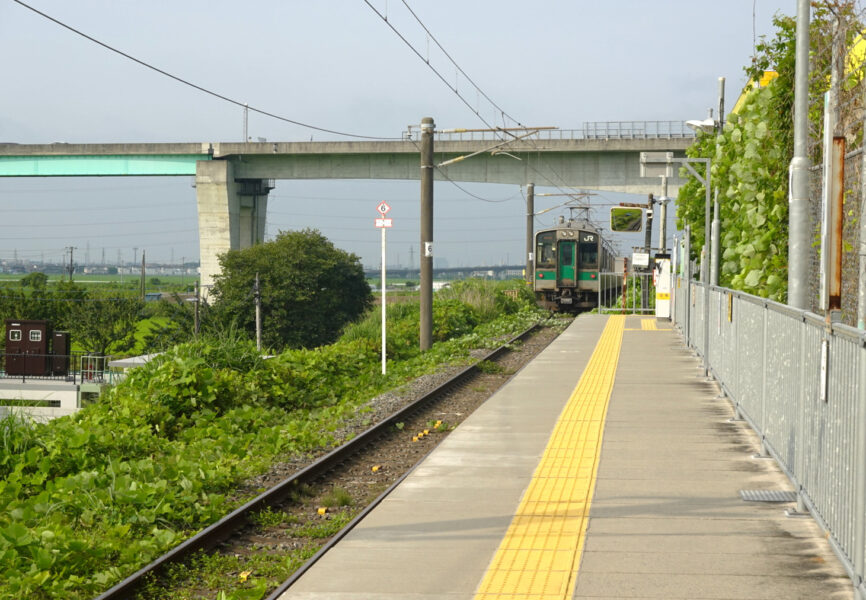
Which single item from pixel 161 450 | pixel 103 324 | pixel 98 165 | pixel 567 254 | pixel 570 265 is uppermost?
pixel 98 165

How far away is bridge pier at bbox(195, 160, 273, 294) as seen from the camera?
5509 centimetres

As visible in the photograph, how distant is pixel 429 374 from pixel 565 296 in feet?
83.8

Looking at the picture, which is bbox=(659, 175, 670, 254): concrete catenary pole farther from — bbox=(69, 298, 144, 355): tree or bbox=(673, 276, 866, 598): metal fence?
bbox=(69, 298, 144, 355): tree

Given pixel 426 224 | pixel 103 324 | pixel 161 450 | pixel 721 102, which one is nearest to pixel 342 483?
pixel 161 450

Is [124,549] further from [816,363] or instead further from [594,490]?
[816,363]

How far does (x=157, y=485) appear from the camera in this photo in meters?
8.45

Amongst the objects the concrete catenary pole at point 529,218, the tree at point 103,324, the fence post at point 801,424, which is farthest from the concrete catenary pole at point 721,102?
the tree at point 103,324

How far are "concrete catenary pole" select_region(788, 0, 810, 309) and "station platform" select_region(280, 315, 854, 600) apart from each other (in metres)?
1.71

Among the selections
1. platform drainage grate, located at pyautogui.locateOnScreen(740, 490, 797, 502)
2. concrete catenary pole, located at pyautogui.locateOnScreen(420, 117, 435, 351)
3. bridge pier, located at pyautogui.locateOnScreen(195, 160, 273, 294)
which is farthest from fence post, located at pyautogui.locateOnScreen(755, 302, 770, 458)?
bridge pier, located at pyautogui.locateOnScreen(195, 160, 273, 294)

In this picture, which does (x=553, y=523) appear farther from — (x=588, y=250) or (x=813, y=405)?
(x=588, y=250)

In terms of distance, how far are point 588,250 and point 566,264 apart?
1110 mm

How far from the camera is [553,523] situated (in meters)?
7.35

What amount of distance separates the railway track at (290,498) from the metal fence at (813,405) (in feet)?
10.5

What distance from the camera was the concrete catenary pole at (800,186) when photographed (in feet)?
31.4
